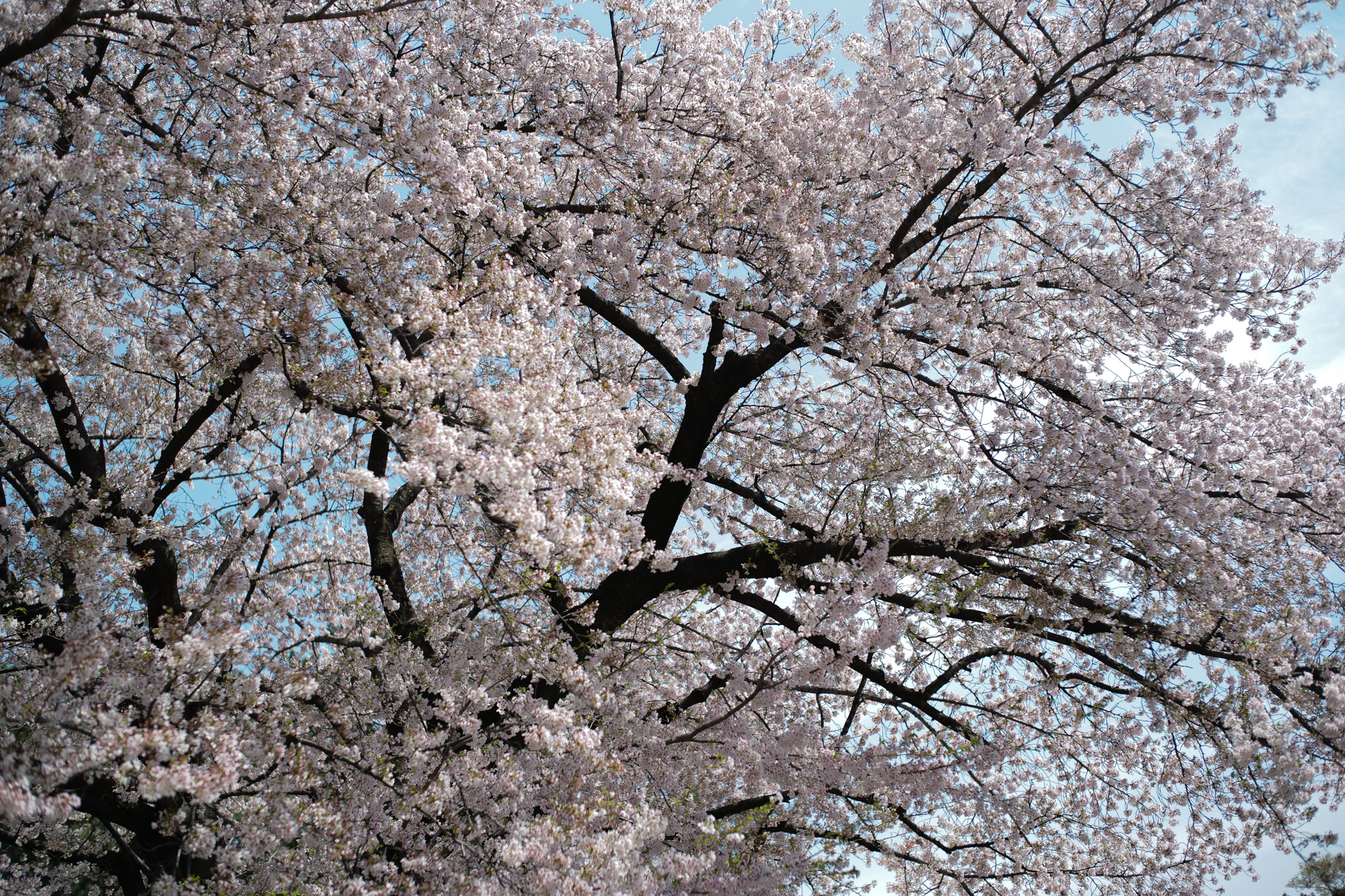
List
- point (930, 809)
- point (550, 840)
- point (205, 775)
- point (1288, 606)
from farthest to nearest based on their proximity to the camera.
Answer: point (930, 809) → point (1288, 606) → point (550, 840) → point (205, 775)

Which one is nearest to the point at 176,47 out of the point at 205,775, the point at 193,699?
the point at 193,699

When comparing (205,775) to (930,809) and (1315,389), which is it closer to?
(930,809)

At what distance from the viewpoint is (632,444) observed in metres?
5.41

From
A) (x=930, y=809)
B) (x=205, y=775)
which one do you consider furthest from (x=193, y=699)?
(x=930, y=809)

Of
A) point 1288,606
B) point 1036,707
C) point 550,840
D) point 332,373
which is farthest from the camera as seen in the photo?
point 1036,707

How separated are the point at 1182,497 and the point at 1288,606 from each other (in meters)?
1.17

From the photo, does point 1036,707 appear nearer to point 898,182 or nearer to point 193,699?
point 898,182

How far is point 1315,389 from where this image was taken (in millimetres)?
9055

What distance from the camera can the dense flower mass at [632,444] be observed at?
518 centimetres

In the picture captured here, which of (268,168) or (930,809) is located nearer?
(268,168)

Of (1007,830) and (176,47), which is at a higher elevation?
(176,47)

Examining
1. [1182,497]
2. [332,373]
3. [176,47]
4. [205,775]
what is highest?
[1182,497]

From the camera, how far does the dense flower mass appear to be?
5.18m

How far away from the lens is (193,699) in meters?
5.04
